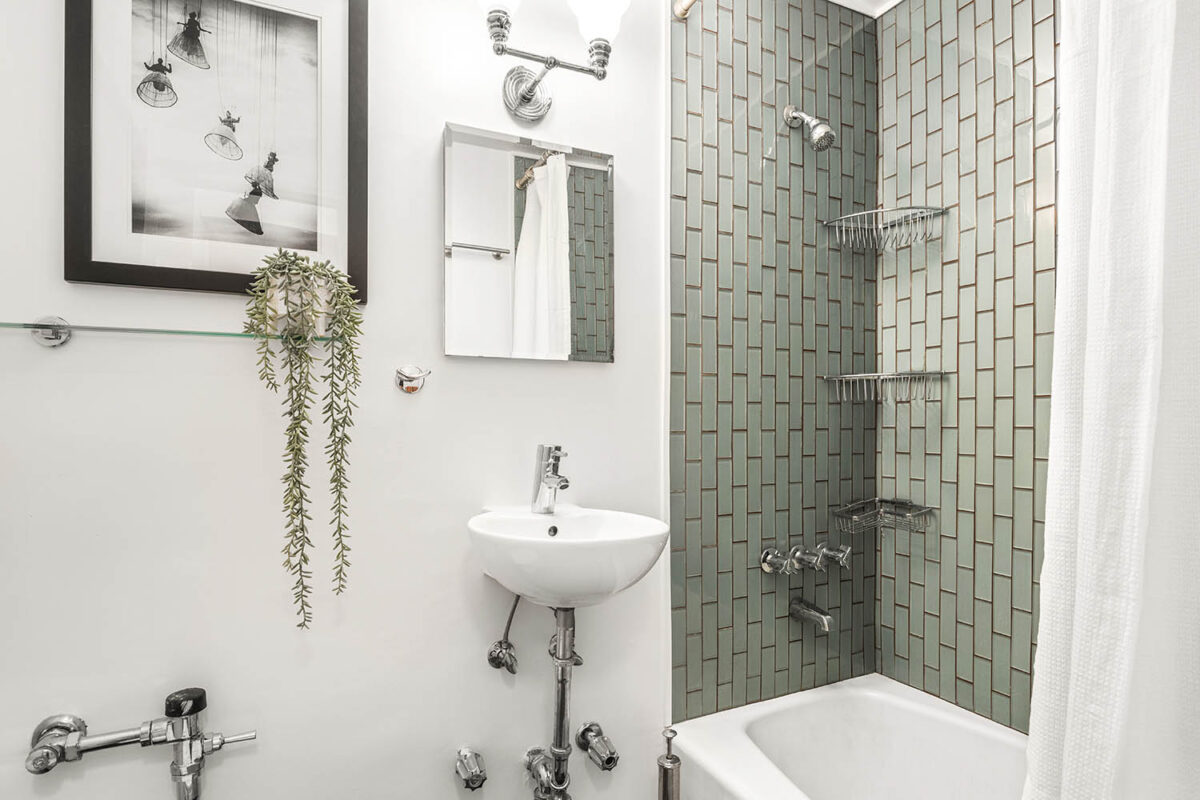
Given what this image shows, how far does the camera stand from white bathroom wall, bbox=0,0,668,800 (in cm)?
106

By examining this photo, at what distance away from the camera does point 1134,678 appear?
843mm

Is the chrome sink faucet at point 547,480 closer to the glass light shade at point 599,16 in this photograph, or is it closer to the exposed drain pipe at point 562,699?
the exposed drain pipe at point 562,699

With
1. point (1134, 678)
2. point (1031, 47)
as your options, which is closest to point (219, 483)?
point (1134, 678)

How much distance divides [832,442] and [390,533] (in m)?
1.17

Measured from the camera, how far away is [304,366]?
1.15m

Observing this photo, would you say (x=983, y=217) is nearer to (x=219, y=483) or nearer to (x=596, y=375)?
(x=596, y=375)

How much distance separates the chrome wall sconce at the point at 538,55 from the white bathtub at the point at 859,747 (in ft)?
4.73

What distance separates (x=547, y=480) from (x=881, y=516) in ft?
3.17

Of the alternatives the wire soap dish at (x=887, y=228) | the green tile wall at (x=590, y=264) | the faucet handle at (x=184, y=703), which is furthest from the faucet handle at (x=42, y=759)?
the wire soap dish at (x=887, y=228)

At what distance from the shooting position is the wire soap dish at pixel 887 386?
1685 mm

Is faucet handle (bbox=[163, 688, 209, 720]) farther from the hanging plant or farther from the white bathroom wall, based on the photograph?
the hanging plant

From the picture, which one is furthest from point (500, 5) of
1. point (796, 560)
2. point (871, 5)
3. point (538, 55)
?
point (796, 560)

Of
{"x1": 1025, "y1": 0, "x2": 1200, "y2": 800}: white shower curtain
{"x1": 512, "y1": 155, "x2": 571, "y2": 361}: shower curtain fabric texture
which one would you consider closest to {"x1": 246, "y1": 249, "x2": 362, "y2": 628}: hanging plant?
{"x1": 512, "y1": 155, "x2": 571, "y2": 361}: shower curtain fabric texture

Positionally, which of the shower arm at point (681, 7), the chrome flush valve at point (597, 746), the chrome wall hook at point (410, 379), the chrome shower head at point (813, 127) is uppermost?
the shower arm at point (681, 7)
